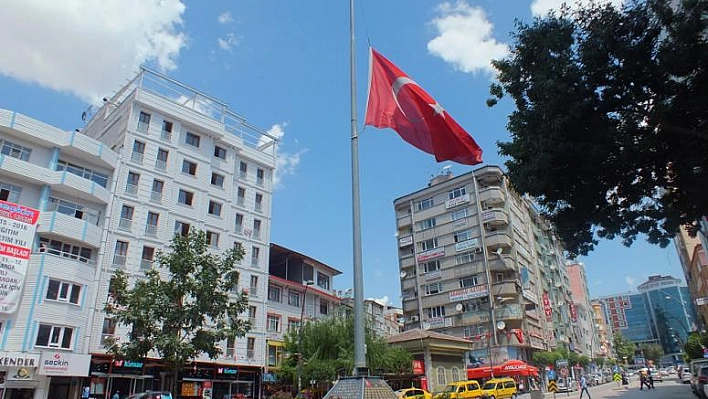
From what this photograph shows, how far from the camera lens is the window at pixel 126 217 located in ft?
104

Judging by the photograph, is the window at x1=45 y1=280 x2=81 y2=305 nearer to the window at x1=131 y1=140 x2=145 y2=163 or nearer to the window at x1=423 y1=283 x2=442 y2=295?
the window at x1=131 y1=140 x2=145 y2=163

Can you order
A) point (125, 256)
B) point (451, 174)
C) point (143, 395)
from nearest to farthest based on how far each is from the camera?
point (143, 395)
point (125, 256)
point (451, 174)

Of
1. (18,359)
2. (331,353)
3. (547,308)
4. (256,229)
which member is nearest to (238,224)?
(256,229)

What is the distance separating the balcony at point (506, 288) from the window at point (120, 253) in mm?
34760

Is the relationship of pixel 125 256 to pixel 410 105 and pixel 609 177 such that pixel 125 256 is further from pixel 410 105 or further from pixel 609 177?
pixel 609 177

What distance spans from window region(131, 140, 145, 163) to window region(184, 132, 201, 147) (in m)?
3.90

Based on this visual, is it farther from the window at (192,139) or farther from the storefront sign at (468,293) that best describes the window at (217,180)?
the storefront sign at (468,293)

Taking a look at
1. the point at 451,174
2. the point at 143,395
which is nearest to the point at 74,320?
the point at 143,395

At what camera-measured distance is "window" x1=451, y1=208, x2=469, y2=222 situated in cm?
5400

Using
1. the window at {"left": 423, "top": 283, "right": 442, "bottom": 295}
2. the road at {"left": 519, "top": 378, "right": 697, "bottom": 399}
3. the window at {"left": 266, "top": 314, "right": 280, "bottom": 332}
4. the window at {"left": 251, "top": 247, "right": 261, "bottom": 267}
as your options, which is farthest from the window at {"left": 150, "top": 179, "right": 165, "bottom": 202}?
the road at {"left": 519, "top": 378, "right": 697, "bottom": 399}

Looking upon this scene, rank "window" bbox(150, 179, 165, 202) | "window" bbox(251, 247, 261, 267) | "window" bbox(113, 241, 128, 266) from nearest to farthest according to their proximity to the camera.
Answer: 1. "window" bbox(113, 241, 128, 266)
2. "window" bbox(150, 179, 165, 202)
3. "window" bbox(251, 247, 261, 267)

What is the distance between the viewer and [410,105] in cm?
1157

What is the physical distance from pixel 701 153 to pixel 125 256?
3086cm

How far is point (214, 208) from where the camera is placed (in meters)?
38.2
